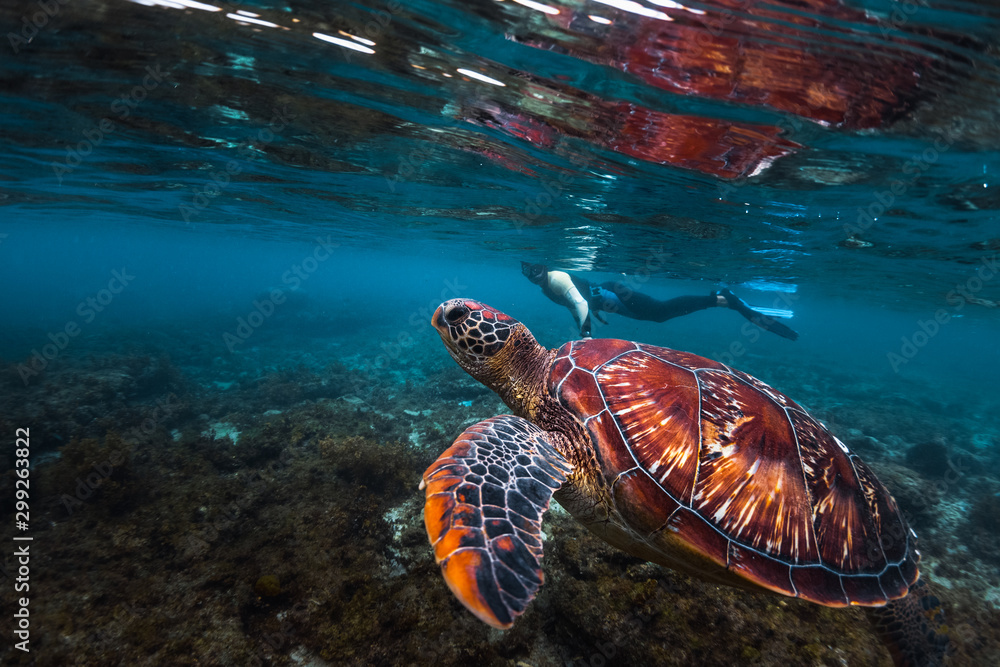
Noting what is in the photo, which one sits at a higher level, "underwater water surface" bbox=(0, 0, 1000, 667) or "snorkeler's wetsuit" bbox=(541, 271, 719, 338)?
"underwater water surface" bbox=(0, 0, 1000, 667)

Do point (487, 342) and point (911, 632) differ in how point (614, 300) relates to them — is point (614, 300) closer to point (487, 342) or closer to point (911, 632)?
point (487, 342)

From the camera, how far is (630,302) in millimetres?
12133

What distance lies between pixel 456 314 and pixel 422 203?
1078 centimetres

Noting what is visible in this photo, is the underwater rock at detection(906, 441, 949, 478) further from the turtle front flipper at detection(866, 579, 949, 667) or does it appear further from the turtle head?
the turtle head

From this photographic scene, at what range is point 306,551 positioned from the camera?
3.20 m

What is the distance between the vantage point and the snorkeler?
11664 millimetres

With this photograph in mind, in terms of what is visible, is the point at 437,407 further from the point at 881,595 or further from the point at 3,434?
the point at 881,595

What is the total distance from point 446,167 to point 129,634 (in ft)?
29.8

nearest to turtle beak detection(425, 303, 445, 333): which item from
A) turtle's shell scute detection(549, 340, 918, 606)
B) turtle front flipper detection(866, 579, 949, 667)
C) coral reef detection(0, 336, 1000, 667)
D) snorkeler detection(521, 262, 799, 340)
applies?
turtle's shell scute detection(549, 340, 918, 606)

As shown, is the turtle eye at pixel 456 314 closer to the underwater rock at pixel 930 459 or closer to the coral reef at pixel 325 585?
the coral reef at pixel 325 585

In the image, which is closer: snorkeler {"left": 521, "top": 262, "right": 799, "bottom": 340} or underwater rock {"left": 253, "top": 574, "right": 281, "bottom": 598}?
underwater rock {"left": 253, "top": 574, "right": 281, "bottom": 598}

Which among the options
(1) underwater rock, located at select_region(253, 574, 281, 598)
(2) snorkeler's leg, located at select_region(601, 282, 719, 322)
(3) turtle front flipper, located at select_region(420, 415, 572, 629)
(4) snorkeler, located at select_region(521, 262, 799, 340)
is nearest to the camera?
(3) turtle front flipper, located at select_region(420, 415, 572, 629)

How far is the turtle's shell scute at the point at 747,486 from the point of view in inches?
90.0

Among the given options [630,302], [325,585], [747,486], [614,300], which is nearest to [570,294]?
[614,300]
